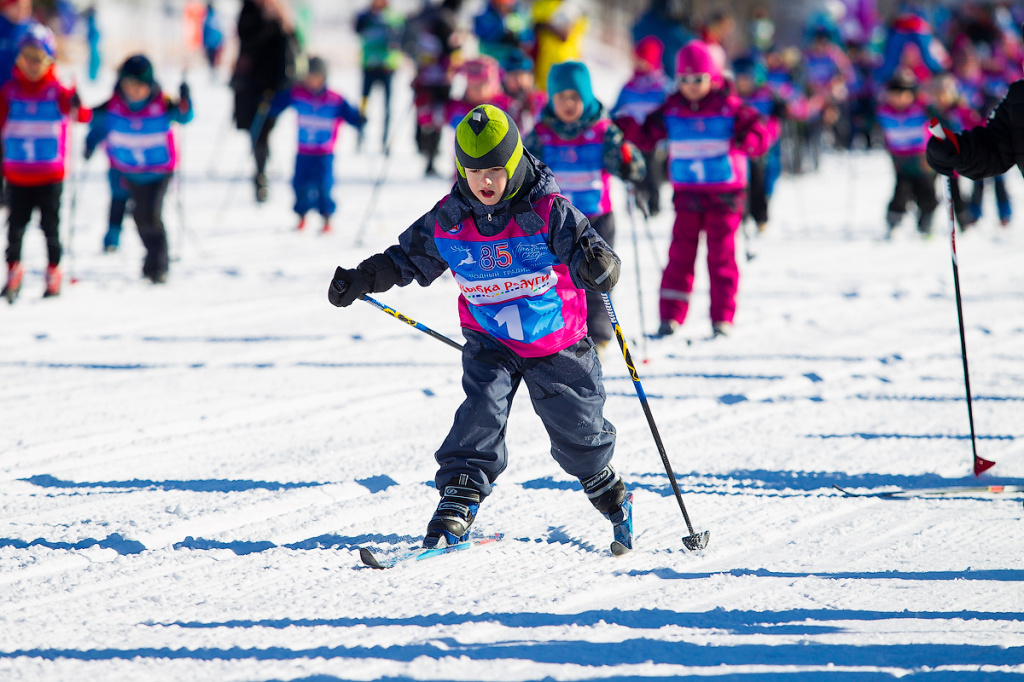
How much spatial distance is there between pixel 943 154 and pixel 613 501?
1.70m

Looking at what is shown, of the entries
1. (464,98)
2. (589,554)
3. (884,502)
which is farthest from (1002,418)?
(464,98)

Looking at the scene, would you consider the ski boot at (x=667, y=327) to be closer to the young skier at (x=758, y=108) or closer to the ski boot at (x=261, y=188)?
the young skier at (x=758, y=108)

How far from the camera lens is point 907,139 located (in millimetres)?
9602

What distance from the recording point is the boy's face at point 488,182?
3.00 m

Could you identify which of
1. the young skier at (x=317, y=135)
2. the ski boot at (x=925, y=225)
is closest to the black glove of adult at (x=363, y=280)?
the young skier at (x=317, y=135)

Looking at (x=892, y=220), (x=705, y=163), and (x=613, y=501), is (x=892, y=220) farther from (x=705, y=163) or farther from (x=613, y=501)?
(x=613, y=501)

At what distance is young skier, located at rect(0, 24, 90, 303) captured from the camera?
657 centimetres

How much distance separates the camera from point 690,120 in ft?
20.0

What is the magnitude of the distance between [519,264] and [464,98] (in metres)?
6.24

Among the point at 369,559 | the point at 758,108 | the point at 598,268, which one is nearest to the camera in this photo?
the point at 598,268

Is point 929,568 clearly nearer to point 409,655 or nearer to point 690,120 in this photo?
point 409,655

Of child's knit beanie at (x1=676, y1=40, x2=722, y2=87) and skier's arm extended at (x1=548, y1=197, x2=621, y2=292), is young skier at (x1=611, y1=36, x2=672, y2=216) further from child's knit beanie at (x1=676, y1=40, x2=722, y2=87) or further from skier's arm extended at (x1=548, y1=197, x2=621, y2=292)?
skier's arm extended at (x1=548, y1=197, x2=621, y2=292)

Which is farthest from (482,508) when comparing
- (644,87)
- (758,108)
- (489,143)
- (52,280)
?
(758,108)

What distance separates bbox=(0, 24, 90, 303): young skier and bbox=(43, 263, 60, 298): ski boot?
20 centimetres
